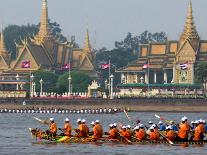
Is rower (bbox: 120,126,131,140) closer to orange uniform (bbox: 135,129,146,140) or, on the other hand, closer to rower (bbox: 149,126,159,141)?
orange uniform (bbox: 135,129,146,140)

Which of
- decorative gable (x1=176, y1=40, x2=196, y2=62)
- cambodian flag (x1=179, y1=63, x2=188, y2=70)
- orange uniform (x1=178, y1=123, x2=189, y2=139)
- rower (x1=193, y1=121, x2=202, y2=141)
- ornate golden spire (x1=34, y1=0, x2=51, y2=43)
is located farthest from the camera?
ornate golden spire (x1=34, y1=0, x2=51, y2=43)

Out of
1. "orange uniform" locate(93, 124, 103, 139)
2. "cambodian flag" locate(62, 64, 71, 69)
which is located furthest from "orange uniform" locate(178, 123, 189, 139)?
"cambodian flag" locate(62, 64, 71, 69)

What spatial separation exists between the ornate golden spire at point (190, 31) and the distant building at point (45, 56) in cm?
1767

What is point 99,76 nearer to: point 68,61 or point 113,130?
point 68,61

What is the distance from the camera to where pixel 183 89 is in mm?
152875

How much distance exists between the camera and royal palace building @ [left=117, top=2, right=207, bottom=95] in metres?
164

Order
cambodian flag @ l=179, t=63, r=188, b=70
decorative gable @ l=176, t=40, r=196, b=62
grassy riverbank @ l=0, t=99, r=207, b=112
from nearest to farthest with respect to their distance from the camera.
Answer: grassy riverbank @ l=0, t=99, r=207, b=112
cambodian flag @ l=179, t=63, r=188, b=70
decorative gable @ l=176, t=40, r=196, b=62

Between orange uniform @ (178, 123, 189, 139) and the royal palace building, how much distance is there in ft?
322

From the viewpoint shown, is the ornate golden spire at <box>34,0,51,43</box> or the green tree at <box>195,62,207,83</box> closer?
the green tree at <box>195,62,207,83</box>

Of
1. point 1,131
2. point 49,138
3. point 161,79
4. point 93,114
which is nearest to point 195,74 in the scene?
point 161,79

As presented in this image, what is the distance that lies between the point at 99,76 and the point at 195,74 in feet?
77.1

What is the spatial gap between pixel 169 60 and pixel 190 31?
5.46 metres

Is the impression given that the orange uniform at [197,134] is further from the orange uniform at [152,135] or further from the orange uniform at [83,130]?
the orange uniform at [83,130]

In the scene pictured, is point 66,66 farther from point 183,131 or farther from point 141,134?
point 183,131
